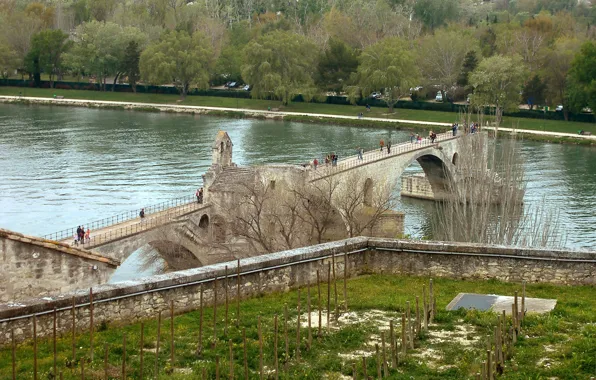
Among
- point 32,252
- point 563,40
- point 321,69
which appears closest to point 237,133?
point 321,69

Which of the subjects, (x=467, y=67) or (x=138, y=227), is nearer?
(x=138, y=227)

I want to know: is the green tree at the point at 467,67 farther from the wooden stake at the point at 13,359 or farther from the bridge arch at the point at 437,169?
the wooden stake at the point at 13,359

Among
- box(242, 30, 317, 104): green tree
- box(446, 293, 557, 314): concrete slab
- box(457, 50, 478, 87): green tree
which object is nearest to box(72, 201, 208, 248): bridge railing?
box(446, 293, 557, 314): concrete slab

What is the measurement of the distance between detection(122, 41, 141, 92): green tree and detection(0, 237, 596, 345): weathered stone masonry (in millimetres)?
94195

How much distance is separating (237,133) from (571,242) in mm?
43212

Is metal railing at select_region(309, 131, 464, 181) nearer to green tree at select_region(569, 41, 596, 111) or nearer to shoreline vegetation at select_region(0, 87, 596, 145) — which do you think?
shoreline vegetation at select_region(0, 87, 596, 145)

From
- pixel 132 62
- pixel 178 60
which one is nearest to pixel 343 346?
pixel 178 60

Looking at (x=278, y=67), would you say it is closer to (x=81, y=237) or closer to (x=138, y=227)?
(x=138, y=227)

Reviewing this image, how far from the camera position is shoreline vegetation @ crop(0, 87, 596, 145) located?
92688mm

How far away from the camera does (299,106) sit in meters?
106

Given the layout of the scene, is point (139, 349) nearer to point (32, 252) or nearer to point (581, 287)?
point (581, 287)

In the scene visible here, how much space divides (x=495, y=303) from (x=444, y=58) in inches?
3436

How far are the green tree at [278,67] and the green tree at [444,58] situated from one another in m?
11.8

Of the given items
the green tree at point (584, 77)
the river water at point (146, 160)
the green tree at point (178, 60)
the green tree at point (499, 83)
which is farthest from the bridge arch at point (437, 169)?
the green tree at point (178, 60)
